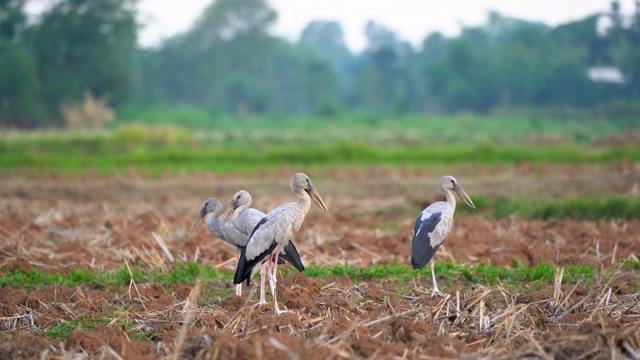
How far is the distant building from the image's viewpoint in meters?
45.8

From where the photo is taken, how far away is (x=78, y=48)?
142 feet

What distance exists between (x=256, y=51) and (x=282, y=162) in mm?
41112

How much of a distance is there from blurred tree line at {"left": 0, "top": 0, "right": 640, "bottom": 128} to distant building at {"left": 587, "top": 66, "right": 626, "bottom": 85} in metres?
0.22

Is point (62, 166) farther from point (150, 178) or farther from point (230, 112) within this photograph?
point (230, 112)

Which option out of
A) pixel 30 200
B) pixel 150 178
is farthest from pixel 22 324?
pixel 150 178

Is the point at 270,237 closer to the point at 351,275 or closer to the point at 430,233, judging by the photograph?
the point at 430,233

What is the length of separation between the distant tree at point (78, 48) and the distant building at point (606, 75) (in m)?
27.5

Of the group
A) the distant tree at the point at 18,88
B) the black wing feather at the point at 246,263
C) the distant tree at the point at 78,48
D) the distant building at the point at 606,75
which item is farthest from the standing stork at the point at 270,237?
the distant building at the point at 606,75

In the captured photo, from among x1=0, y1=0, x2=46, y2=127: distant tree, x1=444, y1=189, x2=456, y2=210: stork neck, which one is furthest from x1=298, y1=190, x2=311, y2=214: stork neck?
x1=0, y1=0, x2=46, y2=127: distant tree

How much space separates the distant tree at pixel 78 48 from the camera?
42.8 m

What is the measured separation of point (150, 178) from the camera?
1953 centimetres

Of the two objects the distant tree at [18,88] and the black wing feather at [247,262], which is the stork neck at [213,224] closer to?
the black wing feather at [247,262]

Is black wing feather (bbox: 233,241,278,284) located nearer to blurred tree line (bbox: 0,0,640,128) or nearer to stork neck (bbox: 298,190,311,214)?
stork neck (bbox: 298,190,311,214)

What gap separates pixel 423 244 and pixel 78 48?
39993mm
